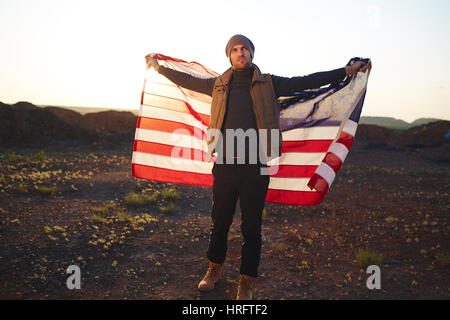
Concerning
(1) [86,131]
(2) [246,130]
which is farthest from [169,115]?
(1) [86,131]

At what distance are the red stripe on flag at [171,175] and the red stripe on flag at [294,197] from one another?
97cm

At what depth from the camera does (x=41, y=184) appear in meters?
8.04

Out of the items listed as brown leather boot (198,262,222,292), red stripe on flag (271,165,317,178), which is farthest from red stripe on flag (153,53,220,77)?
brown leather boot (198,262,222,292)

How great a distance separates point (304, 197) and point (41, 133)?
23779 millimetres

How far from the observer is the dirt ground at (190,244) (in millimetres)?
3666

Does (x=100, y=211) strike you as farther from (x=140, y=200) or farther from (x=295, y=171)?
(x=295, y=171)

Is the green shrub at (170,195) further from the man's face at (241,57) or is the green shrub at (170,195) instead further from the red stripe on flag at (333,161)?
the man's face at (241,57)

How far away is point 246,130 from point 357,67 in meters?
1.49

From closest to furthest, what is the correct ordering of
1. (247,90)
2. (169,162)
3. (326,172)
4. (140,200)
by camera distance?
(247,90)
(326,172)
(169,162)
(140,200)

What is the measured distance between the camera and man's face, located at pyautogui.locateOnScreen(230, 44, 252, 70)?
3.33 m

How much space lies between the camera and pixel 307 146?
4.24 meters

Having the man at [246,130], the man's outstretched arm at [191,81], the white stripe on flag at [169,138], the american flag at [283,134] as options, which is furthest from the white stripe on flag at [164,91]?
the man at [246,130]

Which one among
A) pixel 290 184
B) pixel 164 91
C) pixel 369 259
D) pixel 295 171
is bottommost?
pixel 369 259

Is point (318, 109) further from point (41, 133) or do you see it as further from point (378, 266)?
point (41, 133)
